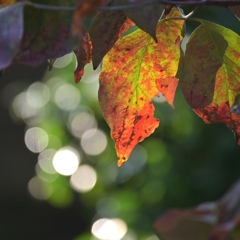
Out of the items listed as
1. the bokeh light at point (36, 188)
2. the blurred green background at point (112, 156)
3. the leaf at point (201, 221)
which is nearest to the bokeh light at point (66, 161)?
the blurred green background at point (112, 156)

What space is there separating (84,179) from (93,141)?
6.4 inches

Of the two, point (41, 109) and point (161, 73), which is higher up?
point (161, 73)

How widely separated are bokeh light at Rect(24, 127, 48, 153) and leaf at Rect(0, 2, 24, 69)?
2705 mm

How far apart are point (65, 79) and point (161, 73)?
2364 mm

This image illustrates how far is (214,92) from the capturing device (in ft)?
2.04

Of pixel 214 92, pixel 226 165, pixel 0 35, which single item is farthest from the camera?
pixel 226 165

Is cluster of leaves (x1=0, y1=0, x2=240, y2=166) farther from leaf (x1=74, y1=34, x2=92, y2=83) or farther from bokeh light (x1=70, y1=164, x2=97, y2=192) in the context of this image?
bokeh light (x1=70, y1=164, x2=97, y2=192)

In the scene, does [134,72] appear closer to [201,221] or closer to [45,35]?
[45,35]

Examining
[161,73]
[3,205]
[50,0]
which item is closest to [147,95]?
[161,73]

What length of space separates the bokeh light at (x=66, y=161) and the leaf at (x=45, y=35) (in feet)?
8.81

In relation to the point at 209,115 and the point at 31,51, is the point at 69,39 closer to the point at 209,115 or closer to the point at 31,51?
the point at 31,51

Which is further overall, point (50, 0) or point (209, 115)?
point (209, 115)

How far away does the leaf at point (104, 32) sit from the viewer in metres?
0.55

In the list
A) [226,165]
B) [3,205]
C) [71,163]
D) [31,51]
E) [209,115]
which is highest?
[31,51]
